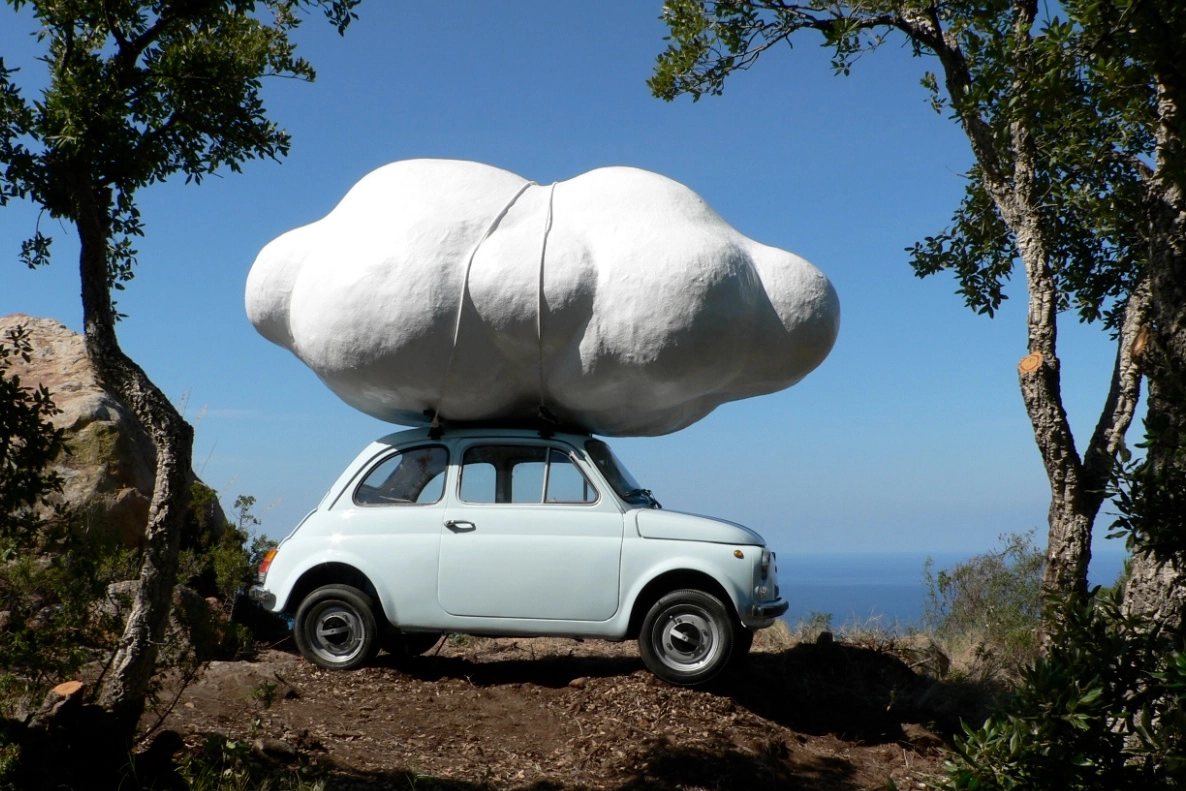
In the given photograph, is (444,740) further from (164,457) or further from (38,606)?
(38,606)

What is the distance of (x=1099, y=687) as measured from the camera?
3320 millimetres

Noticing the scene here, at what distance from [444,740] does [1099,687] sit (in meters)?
4.30

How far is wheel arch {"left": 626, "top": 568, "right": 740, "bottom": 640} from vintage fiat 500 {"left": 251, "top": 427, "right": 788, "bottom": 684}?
11 mm

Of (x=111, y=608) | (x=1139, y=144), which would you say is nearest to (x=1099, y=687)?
(x=1139, y=144)

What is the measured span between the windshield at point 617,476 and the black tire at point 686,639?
851mm

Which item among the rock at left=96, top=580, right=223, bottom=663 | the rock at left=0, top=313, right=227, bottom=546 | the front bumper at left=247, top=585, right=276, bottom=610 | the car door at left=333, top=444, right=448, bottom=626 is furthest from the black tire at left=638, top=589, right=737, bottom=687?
the rock at left=0, top=313, right=227, bottom=546

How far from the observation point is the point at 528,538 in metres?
A: 7.21

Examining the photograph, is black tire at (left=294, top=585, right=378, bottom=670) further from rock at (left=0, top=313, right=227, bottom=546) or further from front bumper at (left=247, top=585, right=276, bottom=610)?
rock at (left=0, top=313, right=227, bottom=546)

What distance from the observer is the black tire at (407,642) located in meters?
7.81

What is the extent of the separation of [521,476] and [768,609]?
1.99 meters

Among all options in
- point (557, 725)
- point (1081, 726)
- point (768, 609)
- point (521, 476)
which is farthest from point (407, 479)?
point (1081, 726)

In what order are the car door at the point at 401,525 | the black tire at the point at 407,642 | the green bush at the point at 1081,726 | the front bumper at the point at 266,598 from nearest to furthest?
the green bush at the point at 1081,726 → the car door at the point at 401,525 → the front bumper at the point at 266,598 → the black tire at the point at 407,642

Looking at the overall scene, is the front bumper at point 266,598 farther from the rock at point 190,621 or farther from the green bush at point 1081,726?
the green bush at point 1081,726

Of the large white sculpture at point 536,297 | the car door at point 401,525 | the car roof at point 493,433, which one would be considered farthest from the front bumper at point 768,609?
the car door at point 401,525
